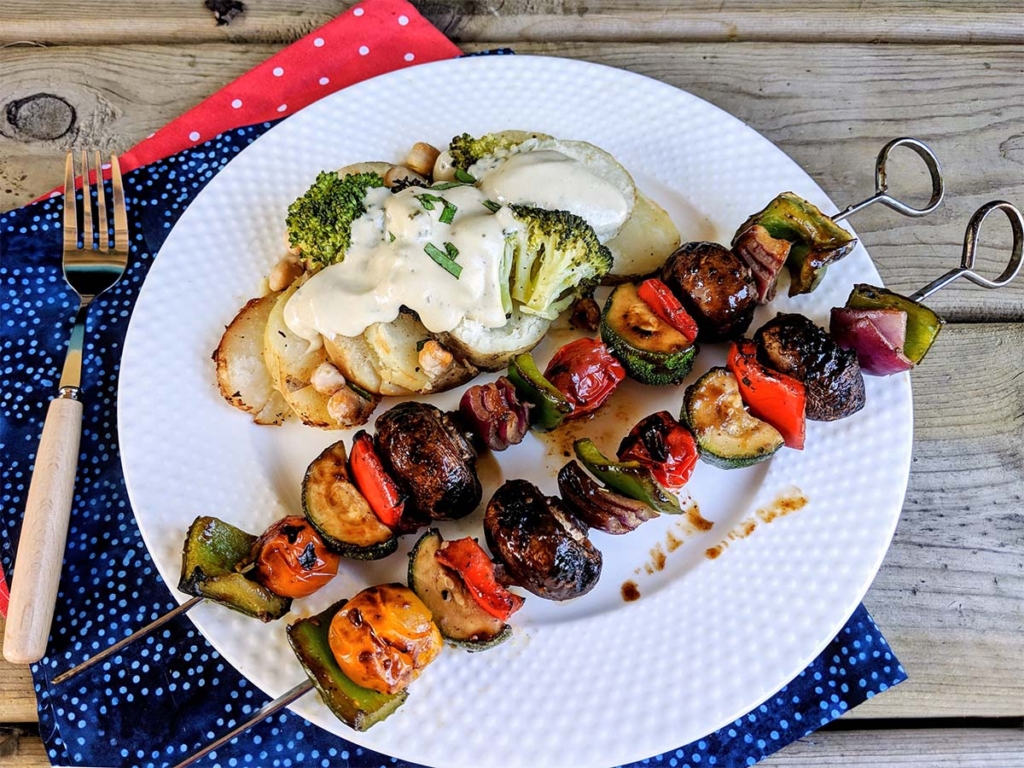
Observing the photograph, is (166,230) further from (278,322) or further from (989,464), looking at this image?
(989,464)

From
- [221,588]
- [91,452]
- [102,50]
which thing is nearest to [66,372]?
[91,452]

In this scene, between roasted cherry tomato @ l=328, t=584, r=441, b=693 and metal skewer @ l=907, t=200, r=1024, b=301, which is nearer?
roasted cherry tomato @ l=328, t=584, r=441, b=693

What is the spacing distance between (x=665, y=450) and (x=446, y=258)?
114cm

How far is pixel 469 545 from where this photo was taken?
3008 millimetres

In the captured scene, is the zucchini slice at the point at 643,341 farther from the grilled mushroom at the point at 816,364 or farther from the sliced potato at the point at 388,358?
the sliced potato at the point at 388,358

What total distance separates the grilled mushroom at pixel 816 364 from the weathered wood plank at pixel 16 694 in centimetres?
342

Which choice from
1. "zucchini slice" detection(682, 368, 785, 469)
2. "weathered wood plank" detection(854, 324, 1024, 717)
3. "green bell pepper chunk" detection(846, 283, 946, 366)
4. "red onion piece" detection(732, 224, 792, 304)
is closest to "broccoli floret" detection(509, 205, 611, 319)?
"red onion piece" detection(732, 224, 792, 304)

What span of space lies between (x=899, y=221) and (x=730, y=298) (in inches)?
61.5

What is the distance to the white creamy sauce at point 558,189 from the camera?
3438 mm

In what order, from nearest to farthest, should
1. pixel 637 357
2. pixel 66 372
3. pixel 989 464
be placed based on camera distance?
pixel 637 357 < pixel 66 372 < pixel 989 464

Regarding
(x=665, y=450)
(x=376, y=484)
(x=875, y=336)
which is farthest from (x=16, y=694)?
(x=875, y=336)

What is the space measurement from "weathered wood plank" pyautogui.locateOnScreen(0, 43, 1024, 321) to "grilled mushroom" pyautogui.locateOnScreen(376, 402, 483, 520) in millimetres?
2481

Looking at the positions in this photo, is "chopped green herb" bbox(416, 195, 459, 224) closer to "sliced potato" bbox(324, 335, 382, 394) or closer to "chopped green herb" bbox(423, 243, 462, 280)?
"chopped green herb" bbox(423, 243, 462, 280)

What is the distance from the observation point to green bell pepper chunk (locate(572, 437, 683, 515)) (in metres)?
3.07
